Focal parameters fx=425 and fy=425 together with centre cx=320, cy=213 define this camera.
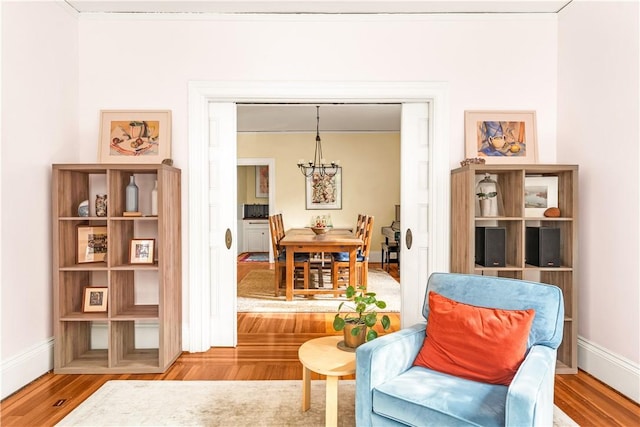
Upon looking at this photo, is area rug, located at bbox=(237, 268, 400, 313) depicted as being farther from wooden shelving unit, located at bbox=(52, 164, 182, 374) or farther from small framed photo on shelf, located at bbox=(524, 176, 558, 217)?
small framed photo on shelf, located at bbox=(524, 176, 558, 217)

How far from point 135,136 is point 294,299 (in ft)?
9.41

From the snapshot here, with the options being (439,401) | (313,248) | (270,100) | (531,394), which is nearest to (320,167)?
(313,248)

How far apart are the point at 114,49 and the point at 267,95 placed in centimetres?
127

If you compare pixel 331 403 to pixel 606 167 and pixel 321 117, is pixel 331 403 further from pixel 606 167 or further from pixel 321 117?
pixel 321 117

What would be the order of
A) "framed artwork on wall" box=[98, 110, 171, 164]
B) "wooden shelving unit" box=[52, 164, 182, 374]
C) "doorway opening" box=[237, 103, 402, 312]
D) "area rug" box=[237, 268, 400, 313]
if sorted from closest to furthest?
"wooden shelving unit" box=[52, 164, 182, 374] → "framed artwork on wall" box=[98, 110, 171, 164] → "area rug" box=[237, 268, 400, 313] → "doorway opening" box=[237, 103, 402, 312]

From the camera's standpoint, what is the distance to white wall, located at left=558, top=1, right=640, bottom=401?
2.60 meters

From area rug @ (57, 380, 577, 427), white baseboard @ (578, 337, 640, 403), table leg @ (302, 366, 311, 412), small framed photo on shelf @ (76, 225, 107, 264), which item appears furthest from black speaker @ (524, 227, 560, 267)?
small framed photo on shelf @ (76, 225, 107, 264)

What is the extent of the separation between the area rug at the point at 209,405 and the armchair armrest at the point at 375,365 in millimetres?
449

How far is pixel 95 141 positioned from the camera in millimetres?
3396

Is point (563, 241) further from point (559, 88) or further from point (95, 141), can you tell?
point (95, 141)

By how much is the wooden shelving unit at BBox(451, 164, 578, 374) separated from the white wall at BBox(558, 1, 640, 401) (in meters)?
0.13

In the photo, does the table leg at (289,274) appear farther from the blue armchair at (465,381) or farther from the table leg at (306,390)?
the blue armchair at (465,381)

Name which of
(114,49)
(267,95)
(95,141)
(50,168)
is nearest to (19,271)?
(50,168)

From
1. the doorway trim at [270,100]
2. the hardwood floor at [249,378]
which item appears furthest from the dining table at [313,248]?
the doorway trim at [270,100]
